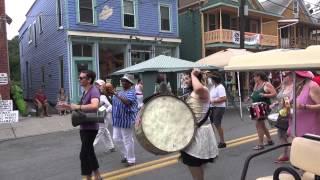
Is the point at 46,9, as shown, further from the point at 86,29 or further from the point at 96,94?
the point at 96,94

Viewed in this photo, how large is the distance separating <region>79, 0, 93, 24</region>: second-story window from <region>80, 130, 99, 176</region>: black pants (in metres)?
16.4

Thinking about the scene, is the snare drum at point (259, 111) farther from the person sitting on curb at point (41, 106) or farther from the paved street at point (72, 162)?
the person sitting on curb at point (41, 106)

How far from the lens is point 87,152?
6777 millimetres

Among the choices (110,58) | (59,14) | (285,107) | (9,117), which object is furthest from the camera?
(110,58)

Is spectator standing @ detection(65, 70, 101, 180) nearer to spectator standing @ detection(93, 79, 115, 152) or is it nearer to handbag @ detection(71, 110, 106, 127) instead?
handbag @ detection(71, 110, 106, 127)

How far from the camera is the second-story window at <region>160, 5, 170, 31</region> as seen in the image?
1043 inches

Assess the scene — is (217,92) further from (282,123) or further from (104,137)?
(104,137)

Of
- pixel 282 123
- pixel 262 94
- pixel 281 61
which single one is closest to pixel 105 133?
pixel 262 94

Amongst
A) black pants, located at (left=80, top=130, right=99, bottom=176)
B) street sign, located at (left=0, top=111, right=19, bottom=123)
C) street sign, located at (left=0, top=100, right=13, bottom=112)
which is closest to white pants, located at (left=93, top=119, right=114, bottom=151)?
black pants, located at (left=80, top=130, right=99, bottom=176)

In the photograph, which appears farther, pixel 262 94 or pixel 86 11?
pixel 86 11

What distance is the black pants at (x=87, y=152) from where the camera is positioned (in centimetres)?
677

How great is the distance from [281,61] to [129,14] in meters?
20.8

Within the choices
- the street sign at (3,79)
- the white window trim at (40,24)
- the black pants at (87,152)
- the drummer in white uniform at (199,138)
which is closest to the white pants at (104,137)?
the black pants at (87,152)

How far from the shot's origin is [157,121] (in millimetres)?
5395
